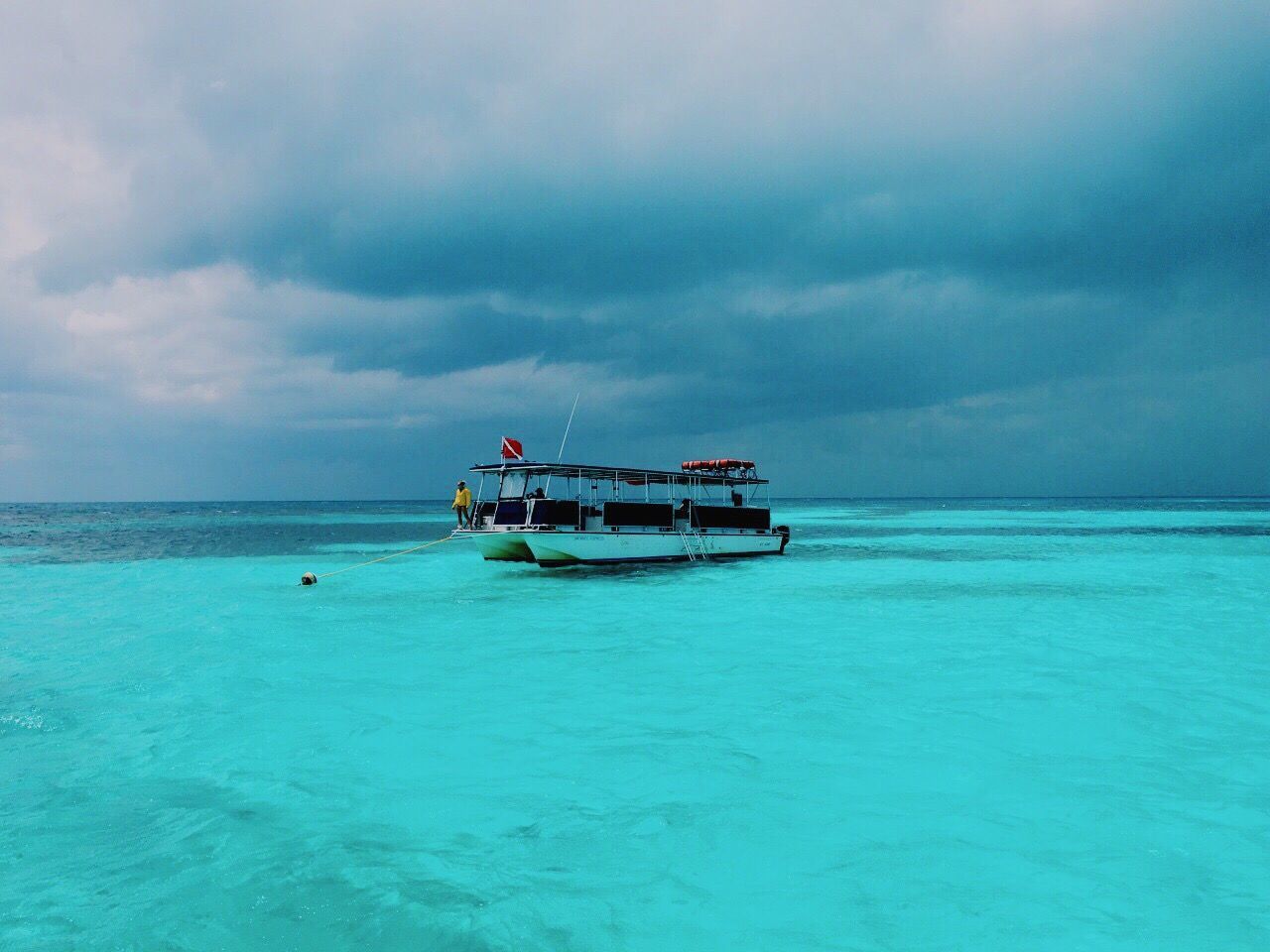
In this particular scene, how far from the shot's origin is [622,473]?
2817cm

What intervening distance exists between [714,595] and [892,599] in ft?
17.9

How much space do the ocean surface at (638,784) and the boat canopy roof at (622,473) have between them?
8390 millimetres

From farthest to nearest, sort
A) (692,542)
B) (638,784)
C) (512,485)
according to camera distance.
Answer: (692,542) < (512,485) < (638,784)

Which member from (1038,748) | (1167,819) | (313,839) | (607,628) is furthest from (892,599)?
(313,839)

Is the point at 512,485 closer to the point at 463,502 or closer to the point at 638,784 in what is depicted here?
the point at 463,502

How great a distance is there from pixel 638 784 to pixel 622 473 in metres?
20.9

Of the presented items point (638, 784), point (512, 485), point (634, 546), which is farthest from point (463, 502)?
point (638, 784)

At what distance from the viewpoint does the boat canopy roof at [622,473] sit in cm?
2545

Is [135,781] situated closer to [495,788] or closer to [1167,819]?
[495,788]

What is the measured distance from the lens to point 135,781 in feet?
25.3

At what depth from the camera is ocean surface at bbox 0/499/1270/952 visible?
516cm

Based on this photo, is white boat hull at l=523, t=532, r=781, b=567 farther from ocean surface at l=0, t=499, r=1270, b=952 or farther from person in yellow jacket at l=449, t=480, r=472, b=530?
ocean surface at l=0, t=499, r=1270, b=952

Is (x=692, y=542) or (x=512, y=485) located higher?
(x=512, y=485)

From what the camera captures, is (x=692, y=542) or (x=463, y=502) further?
(x=692, y=542)
